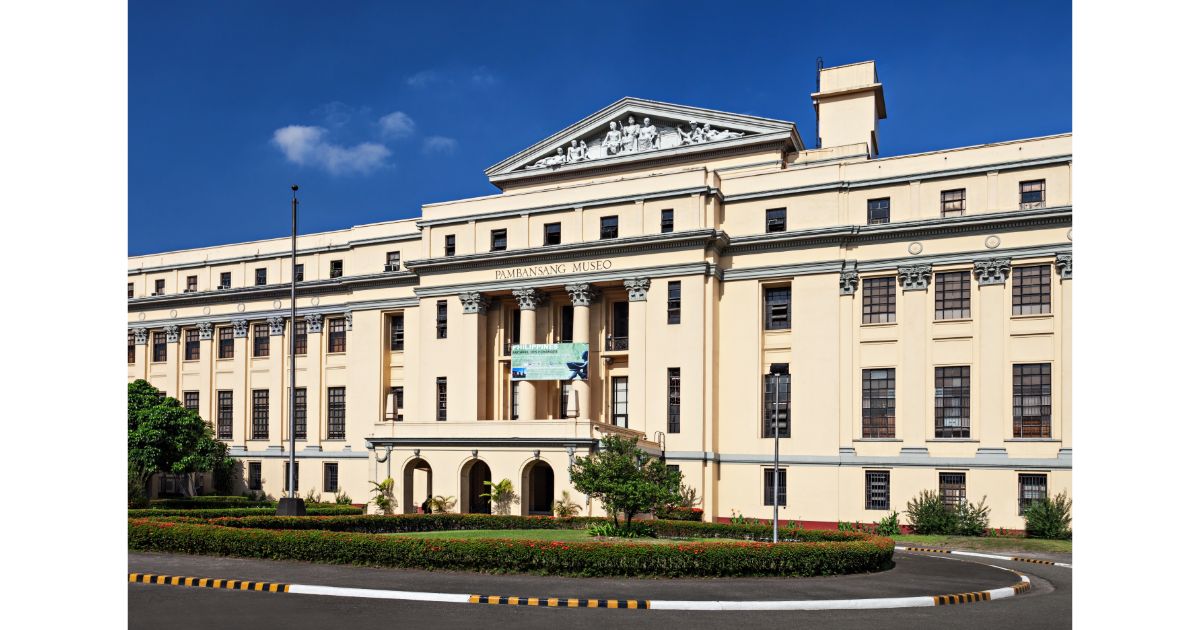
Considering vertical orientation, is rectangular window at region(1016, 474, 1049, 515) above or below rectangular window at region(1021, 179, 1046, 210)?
below

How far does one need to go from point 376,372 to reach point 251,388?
366 inches

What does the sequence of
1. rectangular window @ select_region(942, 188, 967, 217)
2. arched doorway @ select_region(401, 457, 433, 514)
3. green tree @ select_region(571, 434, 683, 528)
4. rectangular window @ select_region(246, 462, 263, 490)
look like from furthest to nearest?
rectangular window @ select_region(246, 462, 263, 490) < arched doorway @ select_region(401, 457, 433, 514) < rectangular window @ select_region(942, 188, 967, 217) < green tree @ select_region(571, 434, 683, 528)

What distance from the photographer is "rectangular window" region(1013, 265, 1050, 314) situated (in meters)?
39.5

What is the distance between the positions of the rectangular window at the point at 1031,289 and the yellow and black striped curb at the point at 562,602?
27963 millimetres

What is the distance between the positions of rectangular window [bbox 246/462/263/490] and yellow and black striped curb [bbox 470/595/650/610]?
41906 mm

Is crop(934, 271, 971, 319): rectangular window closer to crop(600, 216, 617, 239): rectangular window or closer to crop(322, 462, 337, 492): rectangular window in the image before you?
crop(600, 216, 617, 239): rectangular window

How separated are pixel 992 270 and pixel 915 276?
3.02 metres

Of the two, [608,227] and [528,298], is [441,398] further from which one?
[608,227]

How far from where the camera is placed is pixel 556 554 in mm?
21688

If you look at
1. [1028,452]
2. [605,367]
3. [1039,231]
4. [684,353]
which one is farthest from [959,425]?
[605,367]

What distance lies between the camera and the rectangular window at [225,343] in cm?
5906

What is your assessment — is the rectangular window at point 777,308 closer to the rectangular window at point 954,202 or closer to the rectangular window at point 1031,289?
the rectangular window at point 954,202

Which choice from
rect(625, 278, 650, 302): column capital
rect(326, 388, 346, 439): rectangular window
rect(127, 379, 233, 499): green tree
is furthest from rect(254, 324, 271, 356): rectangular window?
rect(625, 278, 650, 302): column capital

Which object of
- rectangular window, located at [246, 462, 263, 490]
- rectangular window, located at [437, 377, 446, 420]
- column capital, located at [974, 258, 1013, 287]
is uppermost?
column capital, located at [974, 258, 1013, 287]
